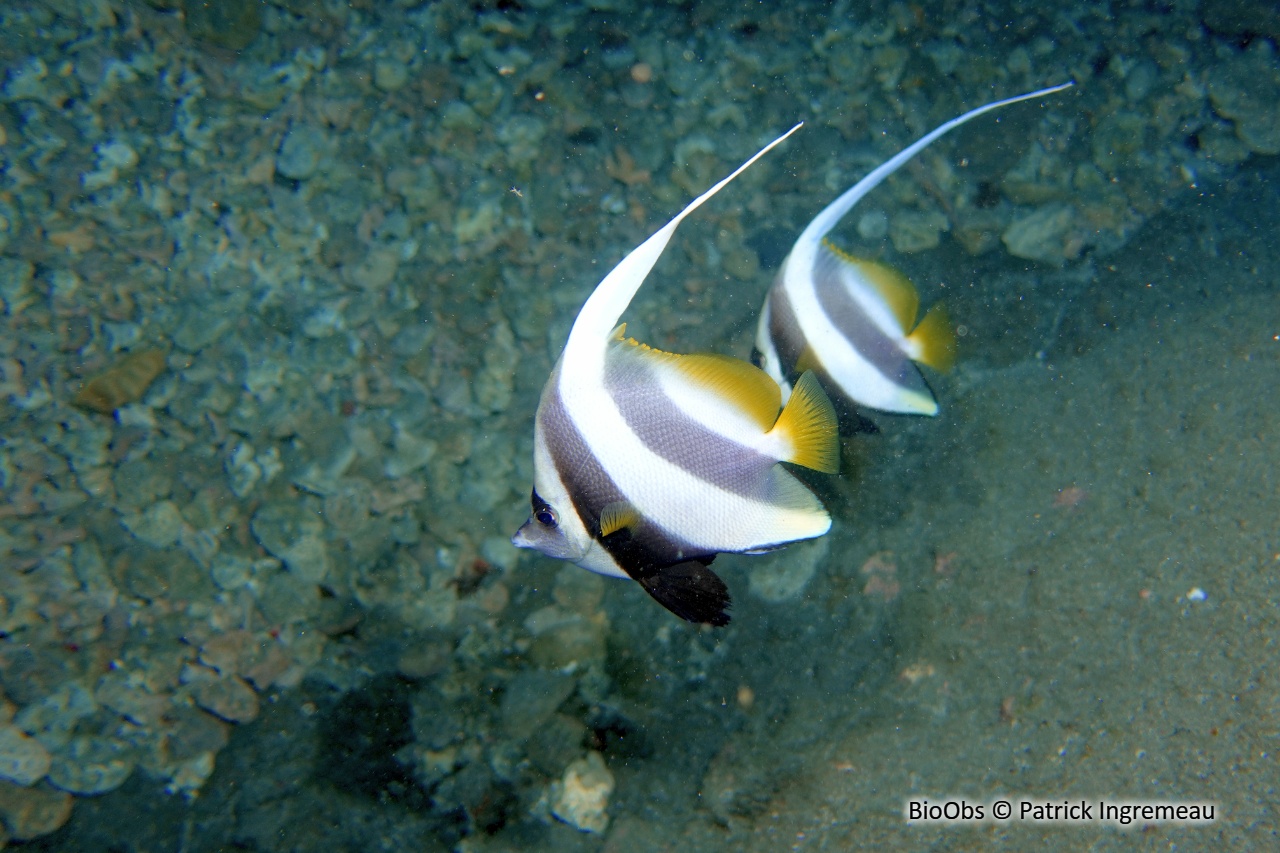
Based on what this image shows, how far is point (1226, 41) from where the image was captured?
2.74 m

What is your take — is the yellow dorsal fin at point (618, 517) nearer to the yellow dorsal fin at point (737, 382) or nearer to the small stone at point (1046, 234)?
the yellow dorsal fin at point (737, 382)

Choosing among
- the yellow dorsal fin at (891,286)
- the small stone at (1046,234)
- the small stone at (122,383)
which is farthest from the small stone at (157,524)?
the small stone at (1046,234)

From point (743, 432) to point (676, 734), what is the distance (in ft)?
5.40

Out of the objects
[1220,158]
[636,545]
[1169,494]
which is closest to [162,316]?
[636,545]

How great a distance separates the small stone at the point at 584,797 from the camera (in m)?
2.62

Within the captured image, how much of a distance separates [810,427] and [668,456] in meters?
0.34

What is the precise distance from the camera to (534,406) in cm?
275

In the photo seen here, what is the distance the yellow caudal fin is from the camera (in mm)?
2064

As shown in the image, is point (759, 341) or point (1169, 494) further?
point (1169, 494)

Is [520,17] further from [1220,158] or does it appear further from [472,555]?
[1220,158]

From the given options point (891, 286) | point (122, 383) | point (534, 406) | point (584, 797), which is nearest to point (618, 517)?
point (891, 286)

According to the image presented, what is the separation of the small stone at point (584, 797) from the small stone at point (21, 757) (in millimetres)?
1914

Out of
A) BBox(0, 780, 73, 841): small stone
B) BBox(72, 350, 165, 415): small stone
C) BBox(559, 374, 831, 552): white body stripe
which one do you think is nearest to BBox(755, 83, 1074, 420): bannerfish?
BBox(559, 374, 831, 552): white body stripe

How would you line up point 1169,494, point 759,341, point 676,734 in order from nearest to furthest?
1. point 759,341
2. point 1169,494
3. point 676,734
